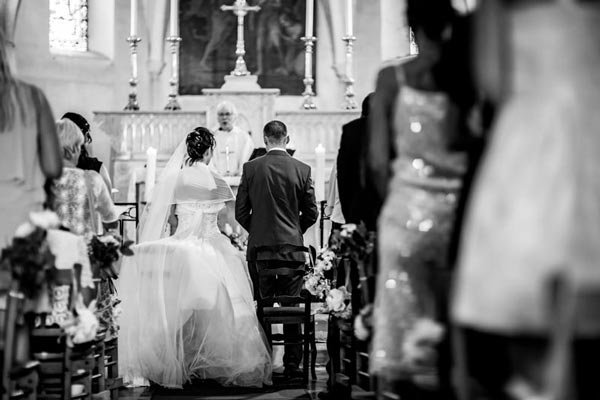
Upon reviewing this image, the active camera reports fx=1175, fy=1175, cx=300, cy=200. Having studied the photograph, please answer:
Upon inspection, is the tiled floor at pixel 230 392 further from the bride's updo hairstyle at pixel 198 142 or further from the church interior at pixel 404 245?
the bride's updo hairstyle at pixel 198 142

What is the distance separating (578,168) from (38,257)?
280 centimetres

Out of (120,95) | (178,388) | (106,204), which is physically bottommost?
(178,388)

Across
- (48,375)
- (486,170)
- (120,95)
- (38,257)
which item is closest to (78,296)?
(48,375)

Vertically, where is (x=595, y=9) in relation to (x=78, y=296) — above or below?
above

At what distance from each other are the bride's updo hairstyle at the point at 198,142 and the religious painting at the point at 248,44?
11.9 meters

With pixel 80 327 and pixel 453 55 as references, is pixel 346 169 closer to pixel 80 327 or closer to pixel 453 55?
pixel 80 327

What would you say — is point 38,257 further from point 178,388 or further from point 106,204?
point 178,388

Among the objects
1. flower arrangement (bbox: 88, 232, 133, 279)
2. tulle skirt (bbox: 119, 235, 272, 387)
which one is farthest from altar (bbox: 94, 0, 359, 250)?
flower arrangement (bbox: 88, 232, 133, 279)

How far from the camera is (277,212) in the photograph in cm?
903

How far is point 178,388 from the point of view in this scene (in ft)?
27.1

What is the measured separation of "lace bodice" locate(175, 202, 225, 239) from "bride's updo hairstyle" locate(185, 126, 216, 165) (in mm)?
380

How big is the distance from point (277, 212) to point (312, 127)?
23.0 ft

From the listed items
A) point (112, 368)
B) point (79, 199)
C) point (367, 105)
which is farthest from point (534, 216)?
point (112, 368)

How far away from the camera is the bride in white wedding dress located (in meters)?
8.52
